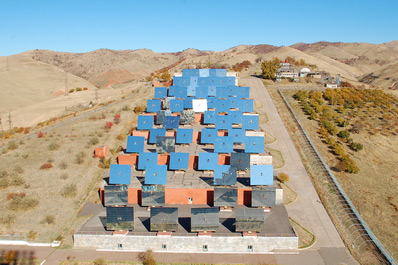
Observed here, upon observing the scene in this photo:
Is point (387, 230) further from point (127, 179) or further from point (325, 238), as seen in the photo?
point (127, 179)

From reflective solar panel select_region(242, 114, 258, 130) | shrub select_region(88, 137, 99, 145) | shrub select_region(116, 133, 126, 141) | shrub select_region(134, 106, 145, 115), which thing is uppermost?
shrub select_region(134, 106, 145, 115)

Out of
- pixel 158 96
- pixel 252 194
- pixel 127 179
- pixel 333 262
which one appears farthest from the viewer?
pixel 158 96

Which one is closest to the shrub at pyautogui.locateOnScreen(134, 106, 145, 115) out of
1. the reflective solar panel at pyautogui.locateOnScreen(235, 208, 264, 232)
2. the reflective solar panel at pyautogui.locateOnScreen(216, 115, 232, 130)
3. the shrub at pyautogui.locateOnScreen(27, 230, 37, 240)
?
the reflective solar panel at pyautogui.locateOnScreen(216, 115, 232, 130)

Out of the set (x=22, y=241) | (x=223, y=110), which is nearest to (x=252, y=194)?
(x=22, y=241)

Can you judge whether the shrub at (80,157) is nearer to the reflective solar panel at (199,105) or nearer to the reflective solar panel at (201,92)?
the reflective solar panel at (199,105)

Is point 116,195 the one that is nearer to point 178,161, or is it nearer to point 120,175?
point 120,175

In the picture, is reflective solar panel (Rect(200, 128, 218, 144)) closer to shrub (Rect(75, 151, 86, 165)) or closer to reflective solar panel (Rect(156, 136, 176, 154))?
reflective solar panel (Rect(156, 136, 176, 154))
